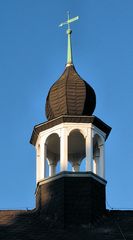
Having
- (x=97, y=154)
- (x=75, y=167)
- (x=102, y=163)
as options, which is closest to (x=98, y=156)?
(x=97, y=154)

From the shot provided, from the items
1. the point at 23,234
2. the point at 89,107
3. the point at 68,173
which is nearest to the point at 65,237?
the point at 23,234

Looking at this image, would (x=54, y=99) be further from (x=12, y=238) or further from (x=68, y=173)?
(x=12, y=238)

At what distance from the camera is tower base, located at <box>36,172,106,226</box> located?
36938mm

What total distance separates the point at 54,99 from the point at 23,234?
801cm

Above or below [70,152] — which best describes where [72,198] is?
below

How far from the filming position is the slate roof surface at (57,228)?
34750 millimetres

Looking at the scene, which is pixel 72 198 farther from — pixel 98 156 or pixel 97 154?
pixel 97 154

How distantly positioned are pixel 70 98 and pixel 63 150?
2690mm

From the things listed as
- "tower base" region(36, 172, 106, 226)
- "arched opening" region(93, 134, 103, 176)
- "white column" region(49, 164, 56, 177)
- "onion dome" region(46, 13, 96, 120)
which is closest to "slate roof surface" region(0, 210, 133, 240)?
"tower base" region(36, 172, 106, 226)

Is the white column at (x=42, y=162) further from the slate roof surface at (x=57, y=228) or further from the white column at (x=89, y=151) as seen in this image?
the white column at (x=89, y=151)

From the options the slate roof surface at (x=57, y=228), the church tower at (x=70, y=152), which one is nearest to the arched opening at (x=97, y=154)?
the church tower at (x=70, y=152)

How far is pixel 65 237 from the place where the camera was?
114ft

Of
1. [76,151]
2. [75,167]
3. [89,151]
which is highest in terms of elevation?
[76,151]

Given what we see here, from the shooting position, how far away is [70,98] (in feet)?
132
